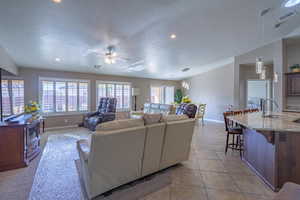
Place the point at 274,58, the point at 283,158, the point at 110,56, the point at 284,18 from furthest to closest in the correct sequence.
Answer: the point at 274,58 < the point at 110,56 < the point at 284,18 < the point at 283,158

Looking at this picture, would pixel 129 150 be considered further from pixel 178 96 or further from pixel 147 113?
pixel 178 96

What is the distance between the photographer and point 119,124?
195cm

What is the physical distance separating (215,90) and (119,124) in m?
7.29

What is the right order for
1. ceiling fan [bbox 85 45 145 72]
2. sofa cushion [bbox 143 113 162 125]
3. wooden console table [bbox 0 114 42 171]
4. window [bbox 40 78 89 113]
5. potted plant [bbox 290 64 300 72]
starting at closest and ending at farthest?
sofa cushion [bbox 143 113 162 125]
wooden console table [bbox 0 114 42 171]
ceiling fan [bbox 85 45 145 72]
potted plant [bbox 290 64 300 72]
window [bbox 40 78 89 113]

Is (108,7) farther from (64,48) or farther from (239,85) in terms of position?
(239,85)

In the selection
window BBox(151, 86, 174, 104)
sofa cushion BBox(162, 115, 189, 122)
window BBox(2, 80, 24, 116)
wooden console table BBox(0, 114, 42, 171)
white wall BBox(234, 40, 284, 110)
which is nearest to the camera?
sofa cushion BBox(162, 115, 189, 122)

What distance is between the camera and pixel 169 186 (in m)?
2.21

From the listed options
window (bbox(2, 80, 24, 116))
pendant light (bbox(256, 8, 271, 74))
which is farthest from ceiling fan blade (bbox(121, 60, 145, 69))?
window (bbox(2, 80, 24, 116))

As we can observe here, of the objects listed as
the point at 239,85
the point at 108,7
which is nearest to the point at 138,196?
→ the point at 108,7

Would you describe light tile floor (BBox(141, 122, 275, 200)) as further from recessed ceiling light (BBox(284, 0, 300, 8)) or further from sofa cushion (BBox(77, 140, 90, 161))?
recessed ceiling light (BBox(284, 0, 300, 8))

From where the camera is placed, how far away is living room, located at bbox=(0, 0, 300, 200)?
6.71 feet

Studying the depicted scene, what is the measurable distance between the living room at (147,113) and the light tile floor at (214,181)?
0.02m

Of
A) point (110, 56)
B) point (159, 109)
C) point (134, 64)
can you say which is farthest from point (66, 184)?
point (134, 64)

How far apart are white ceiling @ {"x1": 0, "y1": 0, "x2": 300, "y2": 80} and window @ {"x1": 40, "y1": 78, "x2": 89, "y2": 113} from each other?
1.00 m
